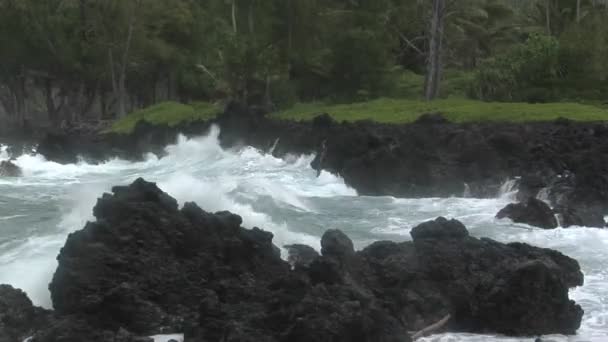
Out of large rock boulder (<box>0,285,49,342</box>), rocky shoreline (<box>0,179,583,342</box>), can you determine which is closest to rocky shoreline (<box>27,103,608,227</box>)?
rocky shoreline (<box>0,179,583,342</box>)

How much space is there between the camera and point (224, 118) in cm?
3459

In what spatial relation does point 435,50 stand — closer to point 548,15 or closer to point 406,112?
point 406,112

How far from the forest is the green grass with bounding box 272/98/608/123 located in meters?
2.93

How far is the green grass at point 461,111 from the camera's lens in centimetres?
2439

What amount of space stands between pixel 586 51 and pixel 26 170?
63.0 ft

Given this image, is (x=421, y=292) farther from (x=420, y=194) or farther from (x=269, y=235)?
(x=420, y=194)

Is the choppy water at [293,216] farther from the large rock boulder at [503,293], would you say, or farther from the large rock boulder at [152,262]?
the large rock boulder at [152,262]

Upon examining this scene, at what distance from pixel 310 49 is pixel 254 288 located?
32344 millimetres

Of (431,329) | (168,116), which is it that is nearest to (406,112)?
(168,116)

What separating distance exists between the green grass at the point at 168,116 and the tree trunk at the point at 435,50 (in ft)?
31.7

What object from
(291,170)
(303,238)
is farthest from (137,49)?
(303,238)

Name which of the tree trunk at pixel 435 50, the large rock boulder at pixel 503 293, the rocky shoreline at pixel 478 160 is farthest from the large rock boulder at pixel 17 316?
the tree trunk at pixel 435 50

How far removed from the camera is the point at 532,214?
50.9 ft

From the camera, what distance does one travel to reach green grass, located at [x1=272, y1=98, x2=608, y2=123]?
24391 mm
